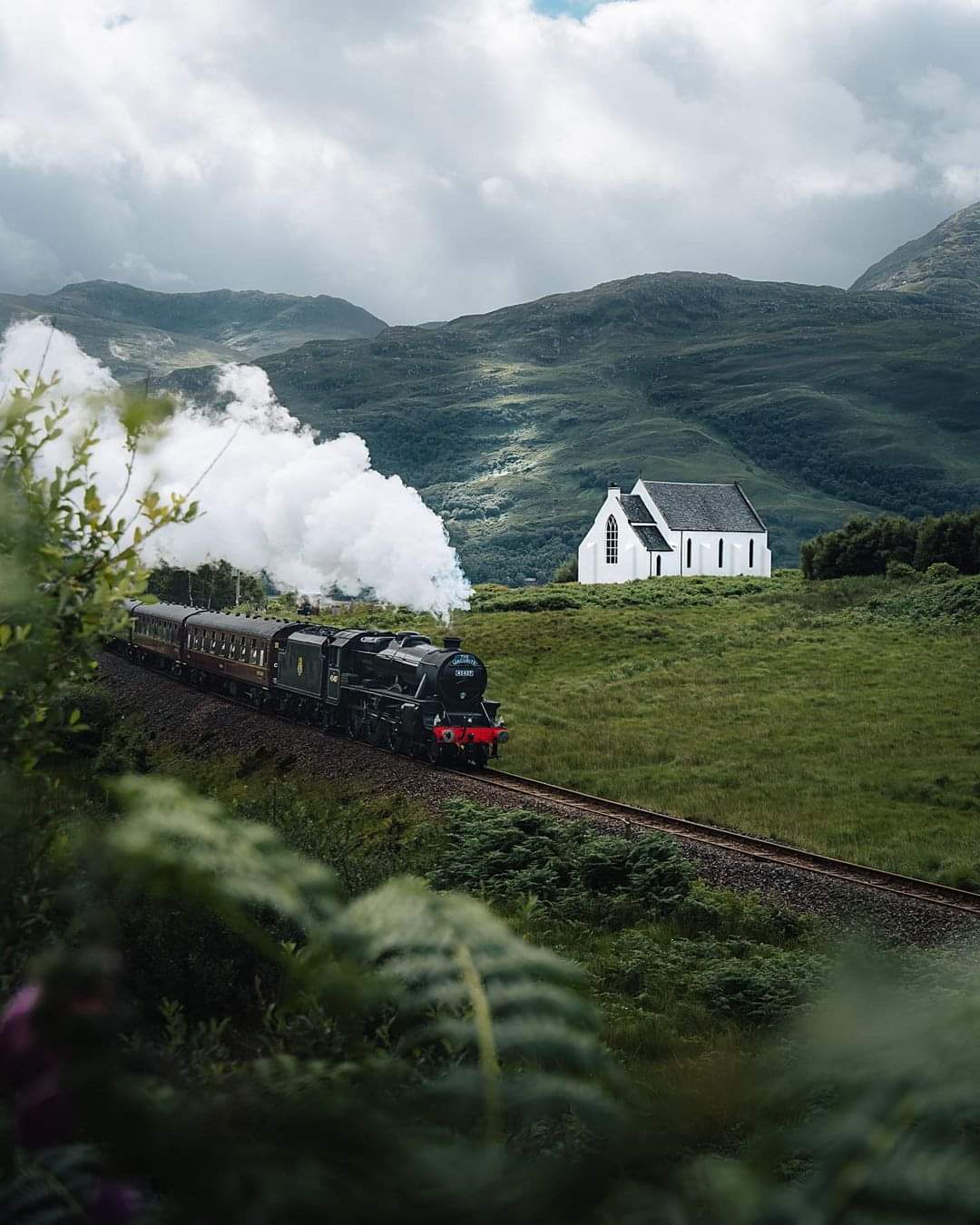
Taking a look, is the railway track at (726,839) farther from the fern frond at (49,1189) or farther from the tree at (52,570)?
the fern frond at (49,1189)

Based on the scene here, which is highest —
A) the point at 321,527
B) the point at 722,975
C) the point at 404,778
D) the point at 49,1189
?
the point at 321,527

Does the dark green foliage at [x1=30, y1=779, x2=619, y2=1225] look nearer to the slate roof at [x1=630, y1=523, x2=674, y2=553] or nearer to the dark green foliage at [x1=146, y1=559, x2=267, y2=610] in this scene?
the dark green foliage at [x1=146, y1=559, x2=267, y2=610]

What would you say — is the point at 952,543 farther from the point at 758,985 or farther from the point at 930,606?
the point at 758,985

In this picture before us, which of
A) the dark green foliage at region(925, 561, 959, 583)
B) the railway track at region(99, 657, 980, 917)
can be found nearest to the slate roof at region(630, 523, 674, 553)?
the dark green foliage at region(925, 561, 959, 583)

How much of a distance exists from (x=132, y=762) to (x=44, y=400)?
47.3ft

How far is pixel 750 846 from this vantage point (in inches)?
706

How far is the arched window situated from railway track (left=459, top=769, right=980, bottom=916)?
6390 cm

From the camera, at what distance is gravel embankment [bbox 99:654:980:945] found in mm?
13977

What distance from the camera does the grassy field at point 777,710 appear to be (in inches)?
800

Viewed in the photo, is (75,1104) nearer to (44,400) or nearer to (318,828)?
(44,400)

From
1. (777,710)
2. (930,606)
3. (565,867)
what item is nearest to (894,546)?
(930,606)

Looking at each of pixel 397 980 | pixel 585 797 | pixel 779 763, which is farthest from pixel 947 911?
pixel 397 980

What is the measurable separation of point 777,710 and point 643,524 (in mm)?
56762

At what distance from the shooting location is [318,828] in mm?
12188
